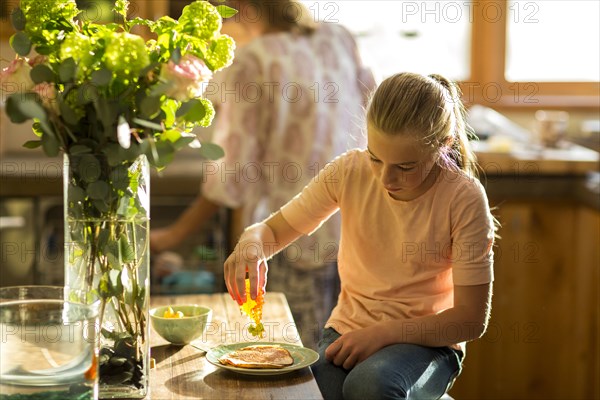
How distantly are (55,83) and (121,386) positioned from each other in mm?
429

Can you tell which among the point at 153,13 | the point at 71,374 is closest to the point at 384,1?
the point at 153,13

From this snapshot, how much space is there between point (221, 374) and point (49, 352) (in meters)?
0.31

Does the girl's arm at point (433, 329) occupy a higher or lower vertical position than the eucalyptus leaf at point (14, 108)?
lower

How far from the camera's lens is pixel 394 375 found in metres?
1.50

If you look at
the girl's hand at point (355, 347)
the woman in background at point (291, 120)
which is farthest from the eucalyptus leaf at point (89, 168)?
the woman in background at point (291, 120)

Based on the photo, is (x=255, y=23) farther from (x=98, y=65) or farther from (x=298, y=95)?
(x=98, y=65)

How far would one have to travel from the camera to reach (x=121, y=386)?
1294mm

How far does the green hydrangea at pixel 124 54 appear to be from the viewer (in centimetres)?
118

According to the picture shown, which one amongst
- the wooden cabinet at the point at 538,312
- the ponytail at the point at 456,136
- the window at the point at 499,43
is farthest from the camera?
the window at the point at 499,43

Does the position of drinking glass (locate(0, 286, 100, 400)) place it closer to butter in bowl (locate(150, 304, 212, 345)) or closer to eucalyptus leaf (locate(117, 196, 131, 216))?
eucalyptus leaf (locate(117, 196, 131, 216))

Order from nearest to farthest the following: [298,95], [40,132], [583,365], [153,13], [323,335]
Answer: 1. [40,132]
2. [323,335]
3. [298,95]
4. [583,365]
5. [153,13]

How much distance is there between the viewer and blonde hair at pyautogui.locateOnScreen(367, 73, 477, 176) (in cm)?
160

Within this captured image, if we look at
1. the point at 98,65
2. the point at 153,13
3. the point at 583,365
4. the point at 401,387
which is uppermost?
the point at 153,13

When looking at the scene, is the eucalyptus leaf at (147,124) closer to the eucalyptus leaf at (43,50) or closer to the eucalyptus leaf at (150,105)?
the eucalyptus leaf at (150,105)
